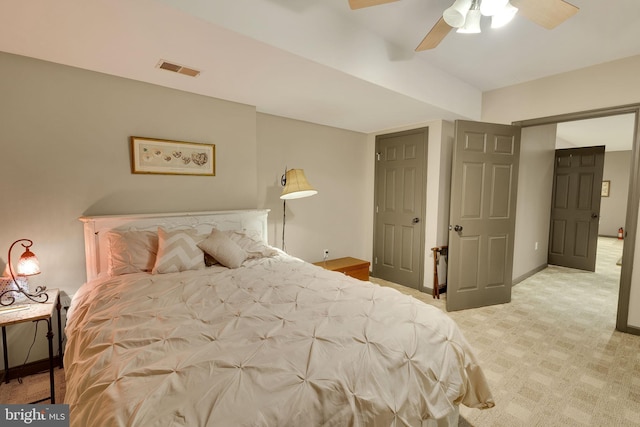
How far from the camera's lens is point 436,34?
1938mm

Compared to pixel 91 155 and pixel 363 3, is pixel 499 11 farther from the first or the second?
pixel 91 155

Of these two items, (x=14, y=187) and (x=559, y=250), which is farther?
(x=559, y=250)

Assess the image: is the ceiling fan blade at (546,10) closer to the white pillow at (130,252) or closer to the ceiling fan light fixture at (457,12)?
the ceiling fan light fixture at (457,12)

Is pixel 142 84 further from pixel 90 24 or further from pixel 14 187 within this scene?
pixel 14 187

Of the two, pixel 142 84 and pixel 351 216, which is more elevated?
pixel 142 84

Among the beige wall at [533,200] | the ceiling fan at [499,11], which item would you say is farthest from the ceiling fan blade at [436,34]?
the beige wall at [533,200]

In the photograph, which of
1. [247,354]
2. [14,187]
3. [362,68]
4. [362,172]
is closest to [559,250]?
[362,172]

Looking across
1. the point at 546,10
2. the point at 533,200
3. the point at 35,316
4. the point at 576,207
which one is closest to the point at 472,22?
the point at 546,10

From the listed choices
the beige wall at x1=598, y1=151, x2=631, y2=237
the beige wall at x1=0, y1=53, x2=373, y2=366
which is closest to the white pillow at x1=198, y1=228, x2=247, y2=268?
the beige wall at x1=0, y1=53, x2=373, y2=366

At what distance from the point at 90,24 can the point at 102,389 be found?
6.24ft

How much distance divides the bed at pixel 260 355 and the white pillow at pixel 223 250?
26 centimetres

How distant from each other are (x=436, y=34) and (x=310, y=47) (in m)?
0.85

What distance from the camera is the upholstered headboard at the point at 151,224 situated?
88.4 inches

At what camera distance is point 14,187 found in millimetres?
2053
